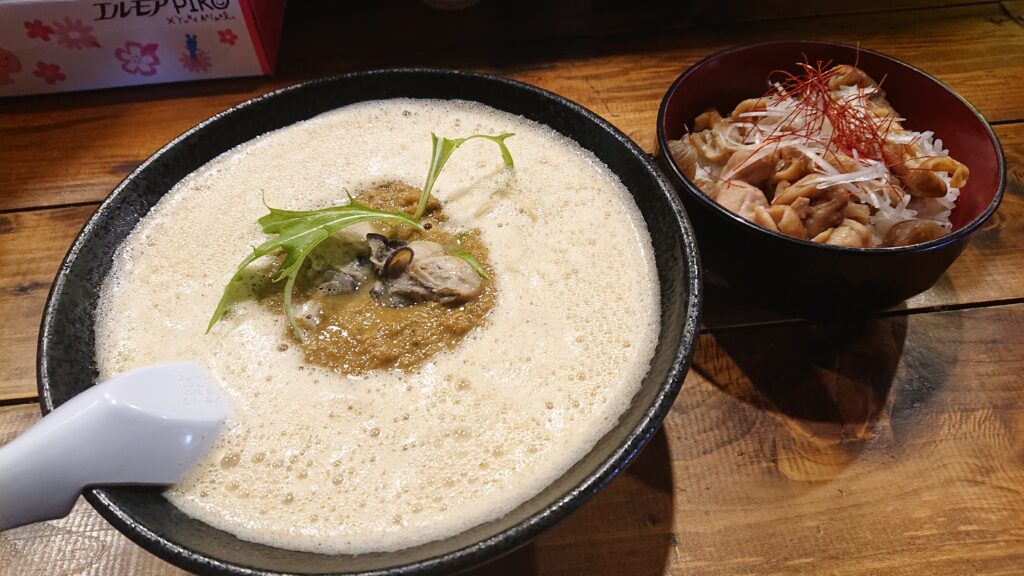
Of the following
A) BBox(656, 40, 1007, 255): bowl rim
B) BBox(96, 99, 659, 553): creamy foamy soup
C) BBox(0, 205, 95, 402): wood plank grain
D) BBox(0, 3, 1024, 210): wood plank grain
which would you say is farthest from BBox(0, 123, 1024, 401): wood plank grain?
BBox(96, 99, 659, 553): creamy foamy soup

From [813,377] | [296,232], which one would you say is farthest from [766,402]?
[296,232]

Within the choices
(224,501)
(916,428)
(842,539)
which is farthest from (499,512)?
(916,428)

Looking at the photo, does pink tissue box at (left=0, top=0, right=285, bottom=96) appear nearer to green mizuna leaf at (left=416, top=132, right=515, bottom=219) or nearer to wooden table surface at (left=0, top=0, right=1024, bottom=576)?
wooden table surface at (left=0, top=0, right=1024, bottom=576)

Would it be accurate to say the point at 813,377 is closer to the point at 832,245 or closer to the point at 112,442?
the point at 832,245

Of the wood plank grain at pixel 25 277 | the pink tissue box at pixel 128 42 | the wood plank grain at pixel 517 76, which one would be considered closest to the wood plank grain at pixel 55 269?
the wood plank grain at pixel 25 277

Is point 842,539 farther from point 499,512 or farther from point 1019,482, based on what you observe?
point 499,512

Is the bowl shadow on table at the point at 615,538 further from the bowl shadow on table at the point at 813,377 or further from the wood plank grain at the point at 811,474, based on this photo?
the bowl shadow on table at the point at 813,377
